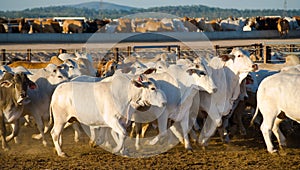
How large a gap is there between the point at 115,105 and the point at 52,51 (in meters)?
19.3

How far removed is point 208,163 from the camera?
995 cm

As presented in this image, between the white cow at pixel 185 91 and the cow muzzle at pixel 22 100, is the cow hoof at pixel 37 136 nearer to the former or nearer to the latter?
the cow muzzle at pixel 22 100

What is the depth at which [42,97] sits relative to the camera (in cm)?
1202

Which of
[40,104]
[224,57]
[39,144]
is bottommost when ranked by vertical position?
[39,144]

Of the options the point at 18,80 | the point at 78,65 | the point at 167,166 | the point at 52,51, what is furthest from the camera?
the point at 52,51

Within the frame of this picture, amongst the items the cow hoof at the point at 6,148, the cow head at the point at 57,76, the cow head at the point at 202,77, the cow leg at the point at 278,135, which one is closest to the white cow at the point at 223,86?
the cow head at the point at 202,77

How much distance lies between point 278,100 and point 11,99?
15.3ft

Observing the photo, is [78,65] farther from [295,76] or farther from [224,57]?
[295,76]

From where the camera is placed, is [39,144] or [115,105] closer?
→ [115,105]

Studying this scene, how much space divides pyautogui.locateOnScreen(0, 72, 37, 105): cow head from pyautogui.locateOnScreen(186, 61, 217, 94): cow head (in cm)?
290

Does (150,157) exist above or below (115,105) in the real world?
below

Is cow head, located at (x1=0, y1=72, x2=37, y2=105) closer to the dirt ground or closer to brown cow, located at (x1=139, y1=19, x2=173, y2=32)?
the dirt ground

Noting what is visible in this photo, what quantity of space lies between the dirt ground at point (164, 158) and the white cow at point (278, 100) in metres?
0.53

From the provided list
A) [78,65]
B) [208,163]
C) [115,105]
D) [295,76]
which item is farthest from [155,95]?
[78,65]
